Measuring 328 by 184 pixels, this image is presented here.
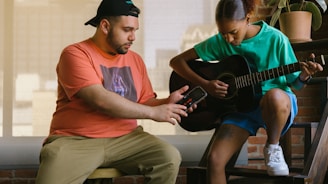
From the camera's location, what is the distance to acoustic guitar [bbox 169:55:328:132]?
220 centimetres

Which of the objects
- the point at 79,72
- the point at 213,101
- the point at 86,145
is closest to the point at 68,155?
the point at 86,145

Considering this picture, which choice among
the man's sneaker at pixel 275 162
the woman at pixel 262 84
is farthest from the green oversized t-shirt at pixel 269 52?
the man's sneaker at pixel 275 162

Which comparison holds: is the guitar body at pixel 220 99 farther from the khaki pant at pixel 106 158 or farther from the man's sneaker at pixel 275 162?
the khaki pant at pixel 106 158

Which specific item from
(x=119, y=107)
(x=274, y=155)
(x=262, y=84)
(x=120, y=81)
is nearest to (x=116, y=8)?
(x=120, y=81)

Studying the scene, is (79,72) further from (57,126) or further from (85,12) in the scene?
(85,12)

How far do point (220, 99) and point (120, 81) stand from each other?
1.57ft

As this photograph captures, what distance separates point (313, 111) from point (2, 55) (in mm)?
1928

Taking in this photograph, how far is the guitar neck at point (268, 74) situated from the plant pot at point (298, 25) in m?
0.64

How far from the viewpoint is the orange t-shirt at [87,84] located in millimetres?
2082

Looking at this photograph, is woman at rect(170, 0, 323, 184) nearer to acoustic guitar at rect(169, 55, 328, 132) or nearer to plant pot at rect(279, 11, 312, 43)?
acoustic guitar at rect(169, 55, 328, 132)

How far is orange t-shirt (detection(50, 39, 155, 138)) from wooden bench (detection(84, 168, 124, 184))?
144 millimetres

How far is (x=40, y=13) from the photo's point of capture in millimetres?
3031

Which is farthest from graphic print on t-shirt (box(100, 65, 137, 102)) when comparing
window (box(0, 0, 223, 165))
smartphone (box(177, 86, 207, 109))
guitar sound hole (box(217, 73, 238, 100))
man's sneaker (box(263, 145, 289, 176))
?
window (box(0, 0, 223, 165))

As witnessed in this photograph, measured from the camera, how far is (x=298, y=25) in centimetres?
285
